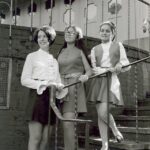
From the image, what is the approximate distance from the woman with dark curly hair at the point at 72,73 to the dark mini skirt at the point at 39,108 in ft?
0.82

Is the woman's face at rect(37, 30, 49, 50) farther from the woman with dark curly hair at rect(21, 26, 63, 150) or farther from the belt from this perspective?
the belt

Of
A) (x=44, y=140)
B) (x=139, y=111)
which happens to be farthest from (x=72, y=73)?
(x=139, y=111)

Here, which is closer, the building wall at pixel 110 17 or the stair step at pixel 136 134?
the stair step at pixel 136 134

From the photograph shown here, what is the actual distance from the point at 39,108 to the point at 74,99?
0.48m

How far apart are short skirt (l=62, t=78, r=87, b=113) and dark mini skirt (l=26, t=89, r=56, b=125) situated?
0.78 ft

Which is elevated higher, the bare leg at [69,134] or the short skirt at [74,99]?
the short skirt at [74,99]

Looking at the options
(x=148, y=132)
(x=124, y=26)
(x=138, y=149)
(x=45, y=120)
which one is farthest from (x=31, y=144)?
(x=124, y=26)

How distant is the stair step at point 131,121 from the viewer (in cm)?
563

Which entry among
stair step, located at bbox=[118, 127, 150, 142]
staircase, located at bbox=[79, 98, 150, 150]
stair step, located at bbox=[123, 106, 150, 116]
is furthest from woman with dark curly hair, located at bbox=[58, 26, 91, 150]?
stair step, located at bbox=[123, 106, 150, 116]

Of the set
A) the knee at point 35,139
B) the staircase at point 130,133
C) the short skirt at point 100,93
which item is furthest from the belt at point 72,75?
the staircase at point 130,133

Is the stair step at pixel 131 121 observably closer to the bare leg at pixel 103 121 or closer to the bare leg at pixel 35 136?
the bare leg at pixel 103 121

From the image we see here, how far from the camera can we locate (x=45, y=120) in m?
4.23

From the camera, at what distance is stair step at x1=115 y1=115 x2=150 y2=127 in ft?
18.5

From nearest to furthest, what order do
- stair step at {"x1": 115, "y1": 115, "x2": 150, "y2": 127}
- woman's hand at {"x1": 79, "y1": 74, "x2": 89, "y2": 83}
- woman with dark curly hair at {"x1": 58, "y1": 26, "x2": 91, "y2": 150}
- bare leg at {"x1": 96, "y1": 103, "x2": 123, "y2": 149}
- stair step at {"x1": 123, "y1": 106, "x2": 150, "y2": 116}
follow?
1. woman's hand at {"x1": 79, "y1": 74, "x2": 89, "y2": 83}
2. woman with dark curly hair at {"x1": 58, "y1": 26, "x2": 91, "y2": 150}
3. bare leg at {"x1": 96, "y1": 103, "x2": 123, "y2": 149}
4. stair step at {"x1": 115, "y1": 115, "x2": 150, "y2": 127}
5. stair step at {"x1": 123, "y1": 106, "x2": 150, "y2": 116}
